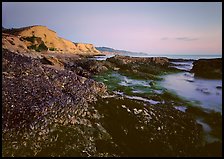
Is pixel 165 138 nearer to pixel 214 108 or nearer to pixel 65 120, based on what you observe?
pixel 65 120

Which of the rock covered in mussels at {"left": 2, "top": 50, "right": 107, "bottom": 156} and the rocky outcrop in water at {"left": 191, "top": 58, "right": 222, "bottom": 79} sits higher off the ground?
the rocky outcrop in water at {"left": 191, "top": 58, "right": 222, "bottom": 79}

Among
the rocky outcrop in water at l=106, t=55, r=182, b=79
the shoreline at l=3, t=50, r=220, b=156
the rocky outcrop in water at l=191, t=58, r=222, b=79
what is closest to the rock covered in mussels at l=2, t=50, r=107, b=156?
the shoreline at l=3, t=50, r=220, b=156

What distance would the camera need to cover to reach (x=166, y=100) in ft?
33.1

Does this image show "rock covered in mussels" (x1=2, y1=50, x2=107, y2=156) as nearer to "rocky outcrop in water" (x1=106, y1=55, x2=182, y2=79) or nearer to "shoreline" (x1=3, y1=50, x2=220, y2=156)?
"shoreline" (x1=3, y1=50, x2=220, y2=156)

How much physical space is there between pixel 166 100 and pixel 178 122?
2.97 metres

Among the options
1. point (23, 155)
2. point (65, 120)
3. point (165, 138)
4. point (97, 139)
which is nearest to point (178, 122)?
point (165, 138)

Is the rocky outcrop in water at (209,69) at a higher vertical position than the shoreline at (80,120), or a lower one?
higher

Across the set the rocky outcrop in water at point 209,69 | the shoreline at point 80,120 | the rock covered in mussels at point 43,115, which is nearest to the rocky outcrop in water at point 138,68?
the rocky outcrop in water at point 209,69

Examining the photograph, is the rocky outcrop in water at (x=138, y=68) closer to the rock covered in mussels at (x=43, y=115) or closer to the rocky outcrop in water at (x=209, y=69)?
the rocky outcrop in water at (x=209, y=69)

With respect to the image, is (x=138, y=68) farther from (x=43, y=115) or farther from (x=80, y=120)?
(x=43, y=115)

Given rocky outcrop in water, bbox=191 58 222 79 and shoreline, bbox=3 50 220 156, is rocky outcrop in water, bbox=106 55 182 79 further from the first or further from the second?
shoreline, bbox=3 50 220 156

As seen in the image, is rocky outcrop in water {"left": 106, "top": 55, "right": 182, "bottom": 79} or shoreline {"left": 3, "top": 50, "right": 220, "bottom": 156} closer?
shoreline {"left": 3, "top": 50, "right": 220, "bottom": 156}

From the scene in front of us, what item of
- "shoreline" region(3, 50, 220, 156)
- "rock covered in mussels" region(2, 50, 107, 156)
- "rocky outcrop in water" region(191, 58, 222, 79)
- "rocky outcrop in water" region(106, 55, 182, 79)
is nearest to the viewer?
"rock covered in mussels" region(2, 50, 107, 156)

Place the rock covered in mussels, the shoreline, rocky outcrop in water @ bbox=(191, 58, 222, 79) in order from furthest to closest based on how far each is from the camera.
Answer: rocky outcrop in water @ bbox=(191, 58, 222, 79), the shoreline, the rock covered in mussels
